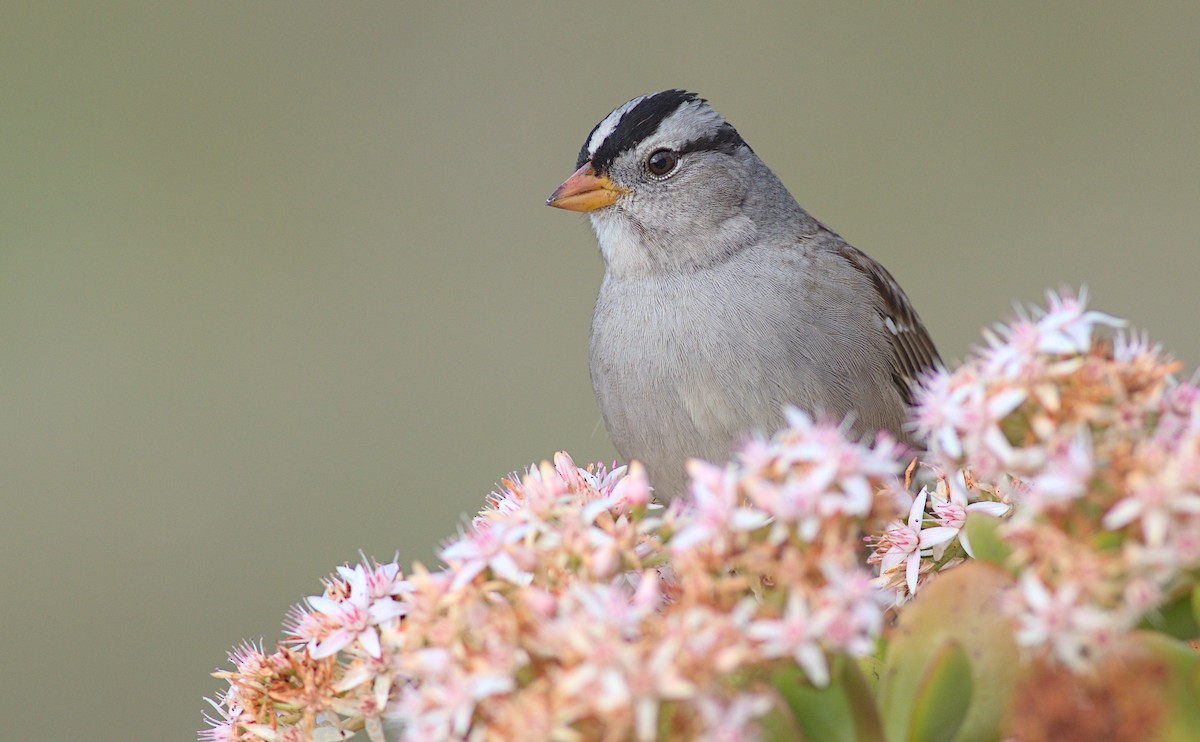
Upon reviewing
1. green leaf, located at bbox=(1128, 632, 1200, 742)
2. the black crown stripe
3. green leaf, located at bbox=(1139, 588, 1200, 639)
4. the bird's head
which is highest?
the black crown stripe

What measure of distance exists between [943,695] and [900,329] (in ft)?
5.17

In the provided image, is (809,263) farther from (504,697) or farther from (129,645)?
(129,645)

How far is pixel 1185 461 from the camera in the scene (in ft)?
2.57

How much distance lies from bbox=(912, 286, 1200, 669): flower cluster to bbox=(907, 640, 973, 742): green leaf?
0.05m

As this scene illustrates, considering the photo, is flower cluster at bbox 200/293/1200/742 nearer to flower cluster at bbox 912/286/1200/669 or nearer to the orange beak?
flower cluster at bbox 912/286/1200/669

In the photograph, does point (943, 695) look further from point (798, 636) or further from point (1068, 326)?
point (1068, 326)

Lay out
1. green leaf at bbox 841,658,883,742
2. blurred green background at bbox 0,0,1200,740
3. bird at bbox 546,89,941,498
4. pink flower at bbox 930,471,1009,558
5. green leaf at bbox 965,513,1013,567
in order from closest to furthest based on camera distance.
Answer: green leaf at bbox 841,658,883,742 < green leaf at bbox 965,513,1013,567 < pink flower at bbox 930,471,1009,558 < bird at bbox 546,89,941,498 < blurred green background at bbox 0,0,1200,740

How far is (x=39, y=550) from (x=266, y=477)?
0.74m

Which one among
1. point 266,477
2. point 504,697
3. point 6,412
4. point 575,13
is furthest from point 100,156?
point 504,697

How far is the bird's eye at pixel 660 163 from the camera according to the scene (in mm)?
2344

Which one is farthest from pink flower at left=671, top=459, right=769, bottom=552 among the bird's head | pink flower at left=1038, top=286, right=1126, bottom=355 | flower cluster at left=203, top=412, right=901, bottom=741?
the bird's head

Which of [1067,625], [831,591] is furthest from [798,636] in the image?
[1067,625]

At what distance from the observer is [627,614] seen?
2.67 feet

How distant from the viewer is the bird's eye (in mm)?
2344
